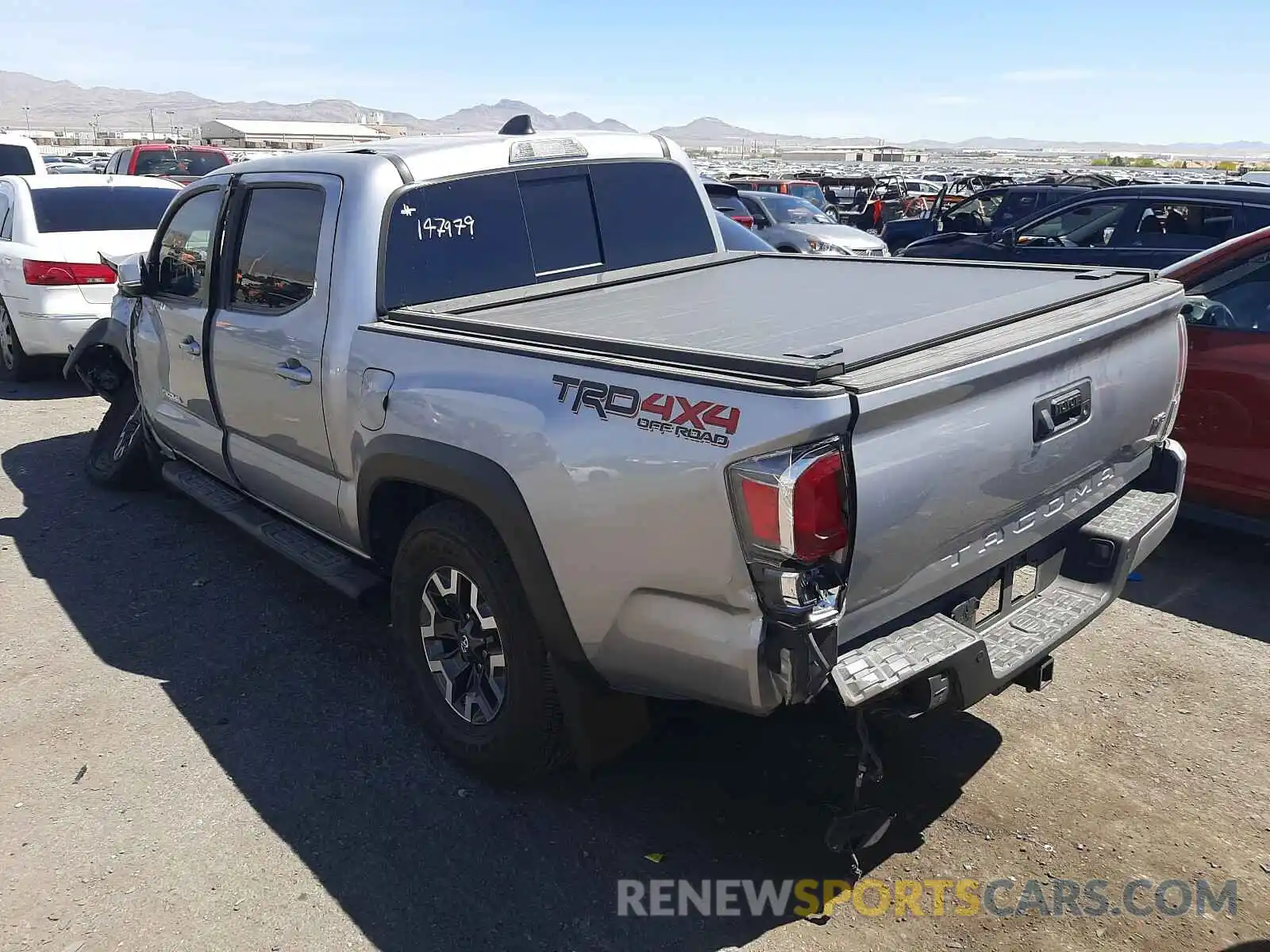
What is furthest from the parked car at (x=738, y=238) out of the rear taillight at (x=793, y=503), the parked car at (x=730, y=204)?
the rear taillight at (x=793, y=503)

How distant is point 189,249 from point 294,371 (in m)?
1.51

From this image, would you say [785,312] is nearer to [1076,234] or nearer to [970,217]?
[1076,234]

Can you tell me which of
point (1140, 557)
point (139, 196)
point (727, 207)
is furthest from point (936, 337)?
point (727, 207)

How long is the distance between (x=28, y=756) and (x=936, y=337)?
3.42 m

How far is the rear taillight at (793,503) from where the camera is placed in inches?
90.1

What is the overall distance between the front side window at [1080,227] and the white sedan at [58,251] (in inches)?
331

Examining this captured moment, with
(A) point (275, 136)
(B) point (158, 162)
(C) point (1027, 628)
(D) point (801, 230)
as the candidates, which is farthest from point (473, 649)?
(A) point (275, 136)

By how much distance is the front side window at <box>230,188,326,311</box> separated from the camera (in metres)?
3.93

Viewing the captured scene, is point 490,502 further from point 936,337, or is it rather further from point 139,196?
point 139,196

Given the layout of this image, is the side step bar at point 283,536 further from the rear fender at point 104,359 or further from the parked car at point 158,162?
the parked car at point 158,162

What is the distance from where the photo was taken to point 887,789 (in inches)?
131

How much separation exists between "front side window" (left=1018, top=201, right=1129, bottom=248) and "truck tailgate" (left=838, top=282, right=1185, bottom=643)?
6.29 metres

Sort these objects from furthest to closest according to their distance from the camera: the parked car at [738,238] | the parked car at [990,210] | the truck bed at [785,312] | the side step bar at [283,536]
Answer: the parked car at [990,210], the parked car at [738,238], the side step bar at [283,536], the truck bed at [785,312]

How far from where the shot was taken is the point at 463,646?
3.41m
